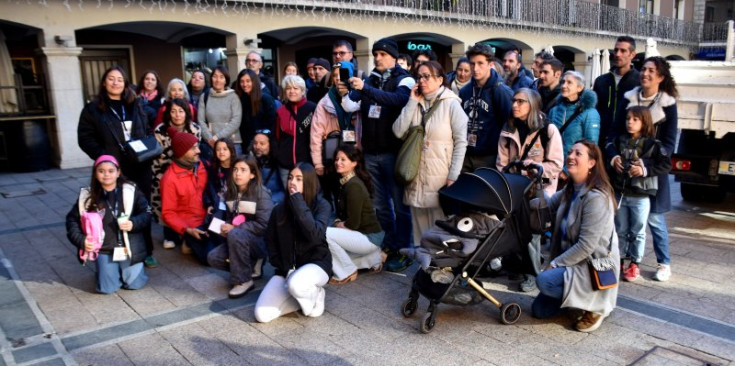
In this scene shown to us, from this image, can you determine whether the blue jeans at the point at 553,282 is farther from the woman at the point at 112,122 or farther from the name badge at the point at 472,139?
the woman at the point at 112,122

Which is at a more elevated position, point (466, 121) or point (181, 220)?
point (466, 121)

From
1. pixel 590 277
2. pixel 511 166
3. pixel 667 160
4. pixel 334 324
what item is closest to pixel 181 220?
pixel 334 324

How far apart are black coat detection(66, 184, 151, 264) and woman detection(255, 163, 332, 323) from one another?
1251mm

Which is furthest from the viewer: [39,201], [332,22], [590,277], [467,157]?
[332,22]

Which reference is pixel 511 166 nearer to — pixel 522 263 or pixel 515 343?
pixel 522 263

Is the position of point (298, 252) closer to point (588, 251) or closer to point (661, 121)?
point (588, 251)

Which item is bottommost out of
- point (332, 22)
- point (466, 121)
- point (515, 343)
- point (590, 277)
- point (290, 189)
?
point (515, 343)

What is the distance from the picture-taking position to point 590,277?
3865mm

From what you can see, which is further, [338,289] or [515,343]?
[338,289]

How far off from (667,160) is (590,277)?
1.44 m

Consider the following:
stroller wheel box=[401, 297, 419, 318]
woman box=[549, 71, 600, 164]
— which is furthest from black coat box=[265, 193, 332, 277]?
woman box=[549, 71, 600, 164]

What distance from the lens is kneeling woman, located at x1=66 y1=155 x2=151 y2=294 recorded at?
477 cm

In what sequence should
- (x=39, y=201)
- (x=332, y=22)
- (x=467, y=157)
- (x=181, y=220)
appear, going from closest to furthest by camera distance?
(x=467, y=157) → (x=181, y=220) → (x=39, y=201) → (x=332, y=22)

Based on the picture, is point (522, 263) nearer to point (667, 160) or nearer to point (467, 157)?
point (467, 157)
